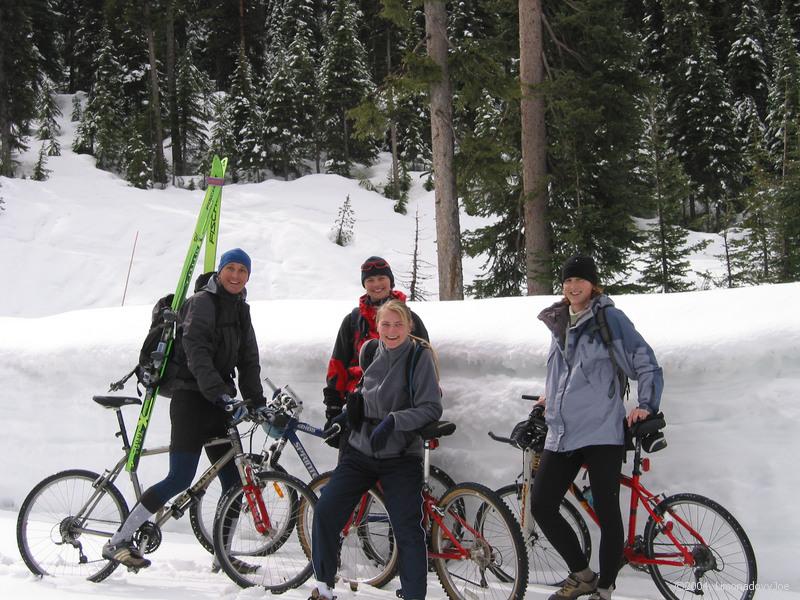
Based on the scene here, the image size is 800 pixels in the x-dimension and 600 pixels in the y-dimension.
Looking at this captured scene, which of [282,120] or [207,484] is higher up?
[282,120]

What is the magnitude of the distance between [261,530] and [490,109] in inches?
1037

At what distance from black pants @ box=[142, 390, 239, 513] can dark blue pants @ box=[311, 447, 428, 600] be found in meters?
0.93

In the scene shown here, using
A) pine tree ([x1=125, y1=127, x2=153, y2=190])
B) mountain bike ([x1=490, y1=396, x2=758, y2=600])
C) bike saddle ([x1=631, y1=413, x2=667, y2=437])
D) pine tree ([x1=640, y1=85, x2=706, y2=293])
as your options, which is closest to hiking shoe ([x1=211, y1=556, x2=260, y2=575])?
mountain bike ([x1=490, y1=396, x2=758, y2=600])

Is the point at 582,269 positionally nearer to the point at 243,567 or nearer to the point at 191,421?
the point at 191,421

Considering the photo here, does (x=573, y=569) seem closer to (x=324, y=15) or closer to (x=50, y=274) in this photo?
(x=50, y=274)

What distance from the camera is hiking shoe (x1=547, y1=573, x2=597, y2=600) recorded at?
347 cm

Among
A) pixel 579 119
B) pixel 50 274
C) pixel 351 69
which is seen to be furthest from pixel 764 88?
pixel 50 274

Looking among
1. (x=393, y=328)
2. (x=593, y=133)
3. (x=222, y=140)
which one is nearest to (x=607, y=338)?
(x=393, y=328)

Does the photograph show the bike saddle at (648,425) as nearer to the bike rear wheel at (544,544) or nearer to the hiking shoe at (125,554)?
the bike rear wheel at (544,544)

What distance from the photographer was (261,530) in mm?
4059

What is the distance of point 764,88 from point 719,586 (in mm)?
39880

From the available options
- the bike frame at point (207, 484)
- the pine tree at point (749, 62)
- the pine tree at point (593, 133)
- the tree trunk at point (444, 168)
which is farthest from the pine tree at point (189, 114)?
the bike frame at point (207, 484)

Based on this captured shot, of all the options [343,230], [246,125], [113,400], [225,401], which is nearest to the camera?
[225,401]

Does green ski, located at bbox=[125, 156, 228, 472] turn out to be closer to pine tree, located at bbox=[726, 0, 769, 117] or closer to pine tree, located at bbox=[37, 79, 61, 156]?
pine tree, located at bbox=[37, 79, 61, 156]
